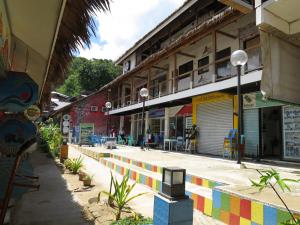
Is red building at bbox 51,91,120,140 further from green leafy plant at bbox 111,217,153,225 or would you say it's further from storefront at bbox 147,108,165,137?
green leafy plant at bbox 111,217,153,225

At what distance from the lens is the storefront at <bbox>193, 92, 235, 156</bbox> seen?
12.1 meters

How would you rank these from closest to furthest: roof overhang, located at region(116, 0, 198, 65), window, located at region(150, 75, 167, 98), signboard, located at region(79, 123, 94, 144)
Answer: roof overhang, located at region(116, 0, 198, 65)
window, located at region(150, 75, 167, 98)
signboard, located at region(79, 123, 94, 144)

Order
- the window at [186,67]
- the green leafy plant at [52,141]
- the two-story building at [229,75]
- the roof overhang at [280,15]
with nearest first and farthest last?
the roof overhang at [280,15]
the two-story building at [229,75]
the green leafy plant at [52,141]
the window at [186,67]

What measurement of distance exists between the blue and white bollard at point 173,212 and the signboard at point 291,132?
7995 millimetres

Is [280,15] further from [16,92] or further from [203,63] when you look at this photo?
[203,63]

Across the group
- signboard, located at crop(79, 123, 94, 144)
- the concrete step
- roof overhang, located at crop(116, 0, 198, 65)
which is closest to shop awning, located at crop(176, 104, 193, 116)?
roof overhang, located at crop(116, 0, 198, 65)

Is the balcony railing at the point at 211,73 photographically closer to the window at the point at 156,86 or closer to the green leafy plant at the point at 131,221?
the window at the point at 156,86

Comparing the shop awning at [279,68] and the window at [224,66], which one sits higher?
the window at [224,66]

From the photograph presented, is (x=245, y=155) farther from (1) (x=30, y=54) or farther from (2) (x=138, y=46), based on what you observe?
(2) (x=138, y=46)

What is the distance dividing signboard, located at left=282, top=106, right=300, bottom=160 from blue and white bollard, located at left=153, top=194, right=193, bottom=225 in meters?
8.00

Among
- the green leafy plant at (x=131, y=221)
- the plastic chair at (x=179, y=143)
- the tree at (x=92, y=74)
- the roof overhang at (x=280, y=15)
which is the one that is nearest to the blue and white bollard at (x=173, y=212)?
the green leafy plant at (x=131, y=221)

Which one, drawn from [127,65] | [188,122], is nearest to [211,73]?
[188,122]

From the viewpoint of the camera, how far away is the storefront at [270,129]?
929 centimetres

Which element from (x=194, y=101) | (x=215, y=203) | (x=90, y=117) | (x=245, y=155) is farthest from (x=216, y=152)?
(x=90, y=117)
